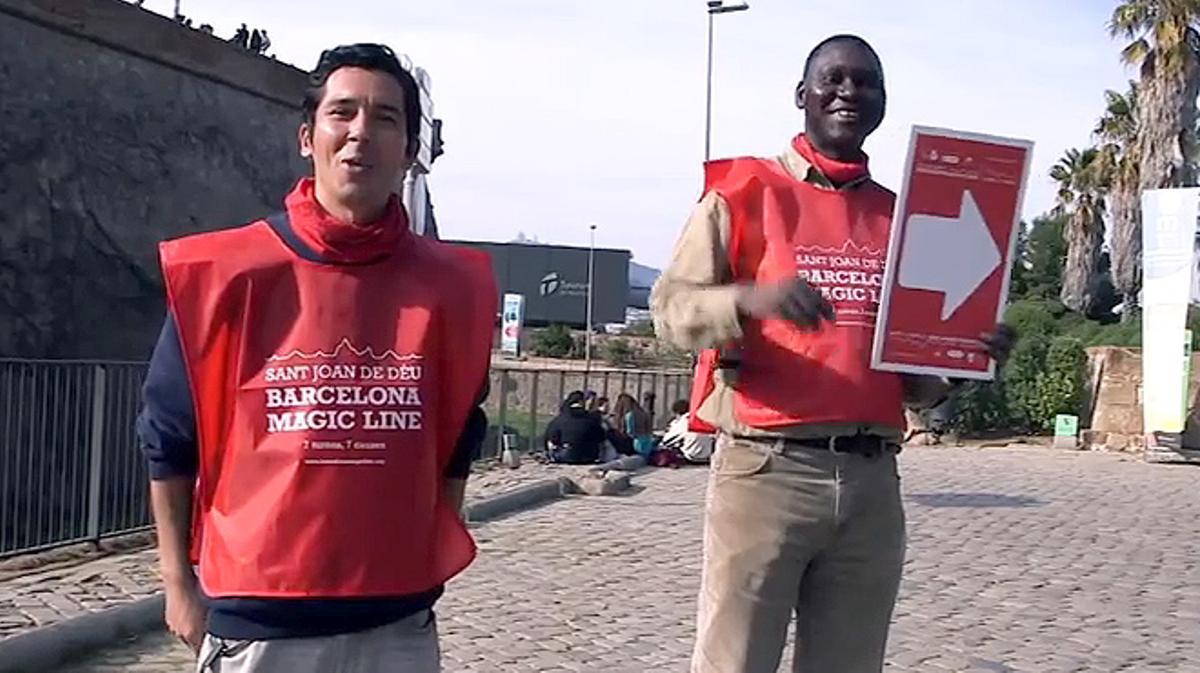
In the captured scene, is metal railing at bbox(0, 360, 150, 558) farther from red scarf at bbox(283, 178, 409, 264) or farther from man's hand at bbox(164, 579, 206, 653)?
red scarf at bbox(283, 178, 409, 264)

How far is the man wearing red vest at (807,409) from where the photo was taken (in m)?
3.96

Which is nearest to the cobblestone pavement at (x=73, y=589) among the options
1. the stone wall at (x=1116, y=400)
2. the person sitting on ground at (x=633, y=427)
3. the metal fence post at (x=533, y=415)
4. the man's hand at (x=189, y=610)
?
the man's hand at (x=189, y=610)

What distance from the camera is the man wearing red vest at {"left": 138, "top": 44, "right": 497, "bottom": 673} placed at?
295 centimetres

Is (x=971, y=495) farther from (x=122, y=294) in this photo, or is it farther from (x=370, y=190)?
(x=370, y=190)

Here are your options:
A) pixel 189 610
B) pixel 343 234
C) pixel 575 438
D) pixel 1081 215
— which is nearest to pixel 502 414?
pixel 575 438

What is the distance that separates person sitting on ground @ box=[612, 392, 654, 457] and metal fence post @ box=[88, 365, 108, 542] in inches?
451

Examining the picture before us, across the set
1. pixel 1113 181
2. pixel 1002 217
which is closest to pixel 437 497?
pixel 1002 217

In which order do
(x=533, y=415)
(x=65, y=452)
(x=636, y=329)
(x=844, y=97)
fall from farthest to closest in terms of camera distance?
(x=636, y=329)
(x=533, y=415)
(x=65, y=452)
(x=844, y=97)

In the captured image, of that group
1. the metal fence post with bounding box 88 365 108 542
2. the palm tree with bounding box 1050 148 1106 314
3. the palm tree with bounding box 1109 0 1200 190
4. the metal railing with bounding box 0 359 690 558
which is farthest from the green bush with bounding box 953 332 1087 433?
the metal fence post with bounding box 88 365 108 542

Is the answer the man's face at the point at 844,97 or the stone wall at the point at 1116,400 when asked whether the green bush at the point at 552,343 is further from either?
the man's face at the point at 844,97

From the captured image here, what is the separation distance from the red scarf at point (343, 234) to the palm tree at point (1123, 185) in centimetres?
3555

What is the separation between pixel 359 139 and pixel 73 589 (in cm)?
669

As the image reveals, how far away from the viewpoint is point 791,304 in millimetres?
3621

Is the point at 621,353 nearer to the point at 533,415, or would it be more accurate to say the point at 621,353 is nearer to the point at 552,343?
the point at 552,343
